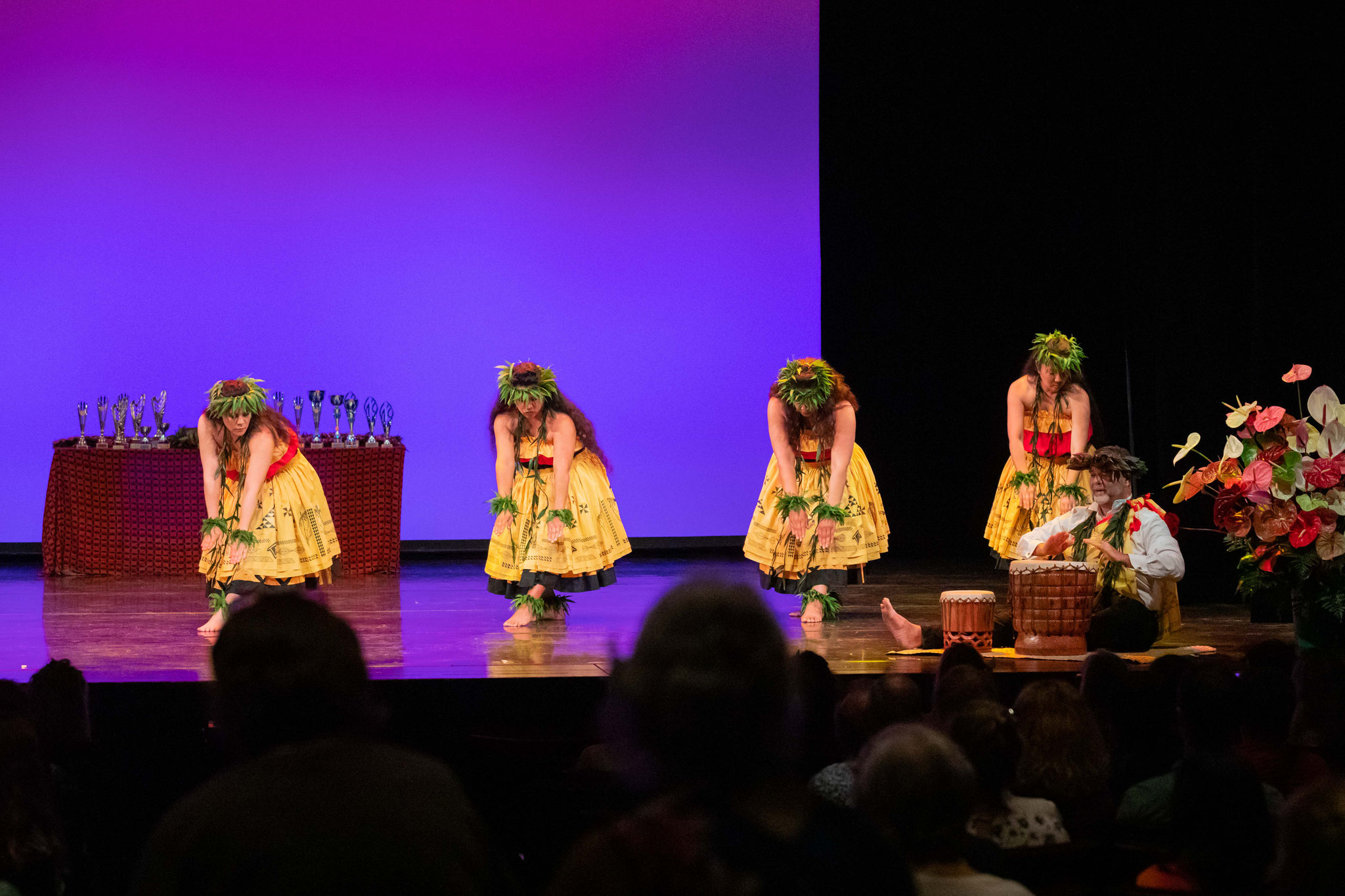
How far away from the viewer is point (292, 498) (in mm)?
5980

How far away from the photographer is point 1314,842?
1.32 meters

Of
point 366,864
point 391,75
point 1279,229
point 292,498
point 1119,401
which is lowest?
point 366,864

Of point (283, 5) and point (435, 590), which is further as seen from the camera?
point (283, 5)

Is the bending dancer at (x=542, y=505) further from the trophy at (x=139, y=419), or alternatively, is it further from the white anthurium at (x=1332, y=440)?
the trophy at (x=139, y=419)

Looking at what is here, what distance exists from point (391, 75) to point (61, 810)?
282 inches

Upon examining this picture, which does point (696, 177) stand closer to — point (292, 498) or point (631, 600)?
point (631, 600)

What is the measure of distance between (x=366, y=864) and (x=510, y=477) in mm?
4759

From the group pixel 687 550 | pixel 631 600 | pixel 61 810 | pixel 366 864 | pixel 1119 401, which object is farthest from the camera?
pixel 687 550

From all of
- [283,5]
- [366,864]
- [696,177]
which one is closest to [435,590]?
[696,177]

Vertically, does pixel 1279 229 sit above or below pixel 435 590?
above

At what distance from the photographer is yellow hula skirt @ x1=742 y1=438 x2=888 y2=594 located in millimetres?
6039

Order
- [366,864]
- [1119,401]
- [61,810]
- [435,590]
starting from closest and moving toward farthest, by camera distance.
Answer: [366,864]
[61,810]
[435,590]
[1119,401]

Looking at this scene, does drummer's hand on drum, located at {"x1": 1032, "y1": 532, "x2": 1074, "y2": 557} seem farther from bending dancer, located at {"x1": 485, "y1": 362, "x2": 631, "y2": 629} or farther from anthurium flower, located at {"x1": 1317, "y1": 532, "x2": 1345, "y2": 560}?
bending dancer, located at {"x1": 485, "y1": 362, "x2": 631, "y2": 629}

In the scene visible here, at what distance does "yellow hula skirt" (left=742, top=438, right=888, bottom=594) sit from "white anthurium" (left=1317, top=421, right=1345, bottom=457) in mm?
2416
